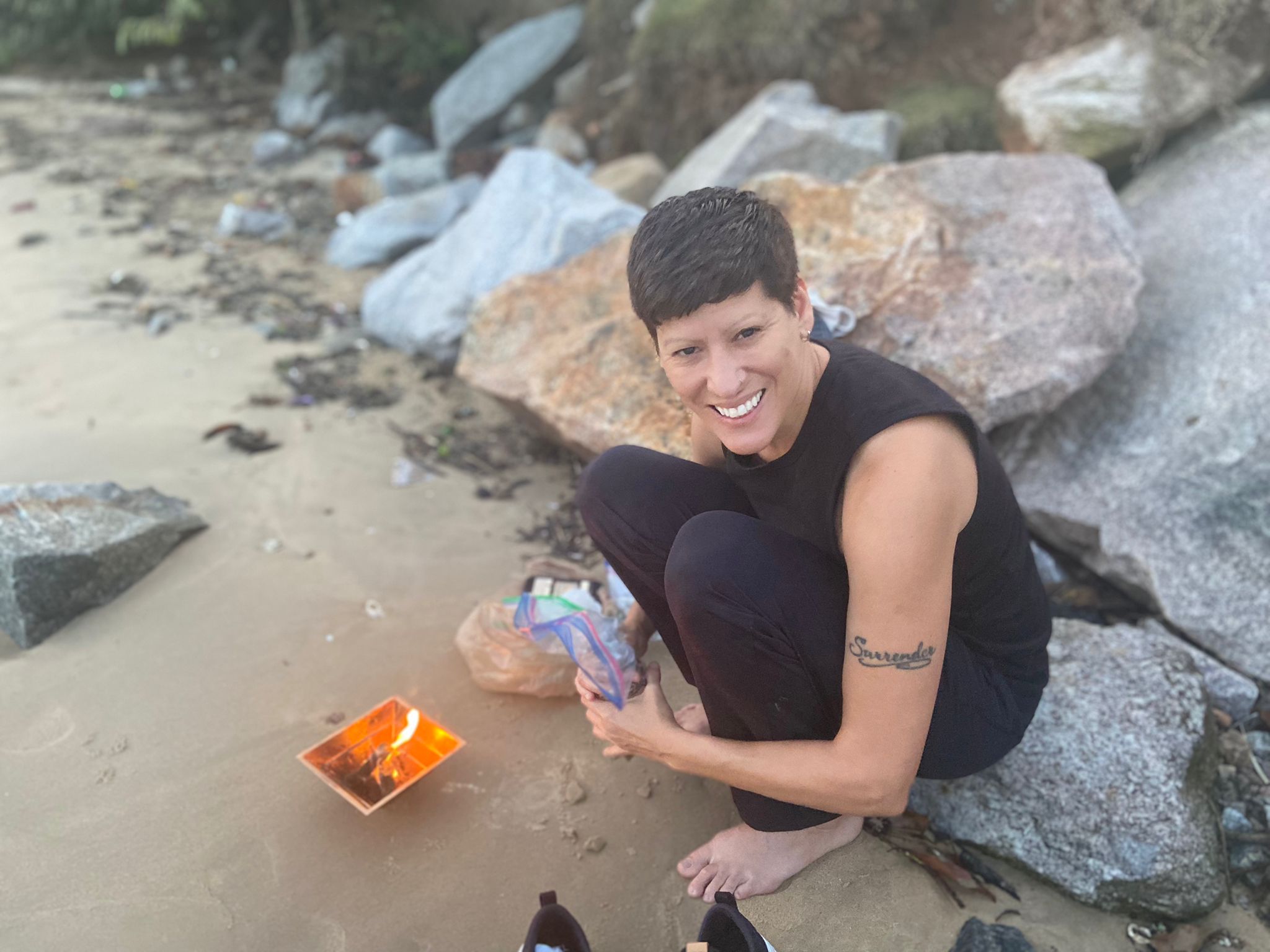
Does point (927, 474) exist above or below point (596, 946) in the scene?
above

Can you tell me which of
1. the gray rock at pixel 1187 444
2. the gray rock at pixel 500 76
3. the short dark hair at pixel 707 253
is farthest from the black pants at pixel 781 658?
the gray rock at pixel 500 76

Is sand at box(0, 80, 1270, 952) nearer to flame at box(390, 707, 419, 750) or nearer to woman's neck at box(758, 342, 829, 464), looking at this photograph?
flame at box(390, 707, 419, 750)

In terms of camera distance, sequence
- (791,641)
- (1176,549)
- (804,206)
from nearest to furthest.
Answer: (791,641) < (1176,549) < (804,206)

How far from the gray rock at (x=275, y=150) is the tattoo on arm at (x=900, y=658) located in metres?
8.33

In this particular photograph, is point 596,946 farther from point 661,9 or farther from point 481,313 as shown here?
point 661,9

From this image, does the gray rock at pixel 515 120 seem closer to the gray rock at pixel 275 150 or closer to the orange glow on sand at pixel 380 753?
the gray rock at pixel 275 150

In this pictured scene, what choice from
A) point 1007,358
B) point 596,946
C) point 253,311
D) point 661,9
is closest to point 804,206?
point 1007,358

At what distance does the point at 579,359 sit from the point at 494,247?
1558 millimetres

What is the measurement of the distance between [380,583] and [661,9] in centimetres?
517

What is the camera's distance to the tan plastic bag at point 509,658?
103 inches

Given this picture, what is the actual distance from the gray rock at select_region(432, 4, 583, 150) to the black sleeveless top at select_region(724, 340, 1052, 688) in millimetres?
6981

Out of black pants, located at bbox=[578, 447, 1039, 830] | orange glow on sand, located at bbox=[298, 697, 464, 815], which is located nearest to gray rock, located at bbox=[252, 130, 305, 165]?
orange glow on sand, located at bbox=[298, 697, 464, 815]

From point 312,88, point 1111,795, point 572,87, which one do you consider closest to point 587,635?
point 1111,795

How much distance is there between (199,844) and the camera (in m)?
2.18
